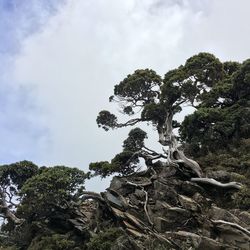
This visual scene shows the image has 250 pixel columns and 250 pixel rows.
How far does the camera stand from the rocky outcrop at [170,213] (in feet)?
64.5

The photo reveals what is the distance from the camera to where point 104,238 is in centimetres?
2309

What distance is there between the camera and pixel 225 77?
35250 mm

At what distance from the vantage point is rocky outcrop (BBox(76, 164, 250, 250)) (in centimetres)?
1966

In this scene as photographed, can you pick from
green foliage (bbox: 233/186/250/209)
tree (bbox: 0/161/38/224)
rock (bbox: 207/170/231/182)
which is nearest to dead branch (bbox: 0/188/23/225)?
tree (bbox: 0/161/38/224)

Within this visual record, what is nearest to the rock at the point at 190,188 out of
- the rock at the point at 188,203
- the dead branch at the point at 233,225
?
the rock at the point at 188,203

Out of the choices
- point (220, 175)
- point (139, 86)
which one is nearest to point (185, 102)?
point (139, 86)

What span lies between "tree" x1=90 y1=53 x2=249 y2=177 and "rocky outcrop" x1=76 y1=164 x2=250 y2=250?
78.3 inches

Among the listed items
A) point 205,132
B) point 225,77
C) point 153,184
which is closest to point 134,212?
point 153,184

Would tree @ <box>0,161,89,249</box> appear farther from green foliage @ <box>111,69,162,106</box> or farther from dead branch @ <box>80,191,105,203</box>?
green foliage @ <box>111,69,162,106</box>

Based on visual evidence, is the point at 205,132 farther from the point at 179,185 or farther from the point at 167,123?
the point at 179,185

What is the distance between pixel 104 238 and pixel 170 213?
3.62 m

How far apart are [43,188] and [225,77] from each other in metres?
16.7

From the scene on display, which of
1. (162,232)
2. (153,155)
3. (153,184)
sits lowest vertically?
(162,232)

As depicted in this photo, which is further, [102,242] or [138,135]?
[138,135]
